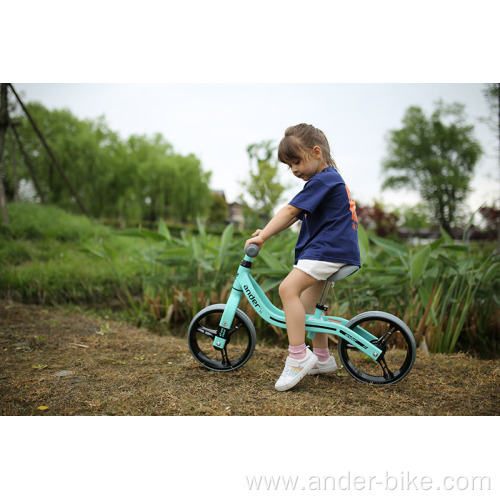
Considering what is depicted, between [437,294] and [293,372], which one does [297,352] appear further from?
[437,294]

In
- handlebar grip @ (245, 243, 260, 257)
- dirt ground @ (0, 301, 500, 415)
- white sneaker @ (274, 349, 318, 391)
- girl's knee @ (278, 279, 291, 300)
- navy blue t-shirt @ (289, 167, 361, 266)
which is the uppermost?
navy blue t-shirt @ (289, 167, 361, 266)

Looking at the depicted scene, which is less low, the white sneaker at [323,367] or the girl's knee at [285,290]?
the girl's knee at [285,290]

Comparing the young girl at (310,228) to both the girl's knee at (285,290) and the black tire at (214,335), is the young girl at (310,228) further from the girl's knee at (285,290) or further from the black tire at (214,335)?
the black tire at (214,335)

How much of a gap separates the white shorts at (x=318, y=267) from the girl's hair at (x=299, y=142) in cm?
49

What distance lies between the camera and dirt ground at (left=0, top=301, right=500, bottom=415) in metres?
1.58

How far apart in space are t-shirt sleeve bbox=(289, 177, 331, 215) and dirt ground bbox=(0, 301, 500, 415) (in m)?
0.84

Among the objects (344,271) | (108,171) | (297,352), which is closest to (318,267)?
(344,271)

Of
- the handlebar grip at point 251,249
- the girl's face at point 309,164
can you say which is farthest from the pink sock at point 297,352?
the girl's face at point 309,164

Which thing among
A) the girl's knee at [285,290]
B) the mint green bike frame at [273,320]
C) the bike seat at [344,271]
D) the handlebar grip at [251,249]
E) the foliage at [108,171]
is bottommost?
the mint green bike frame at [273,320]

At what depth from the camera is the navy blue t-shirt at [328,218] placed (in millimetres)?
1707

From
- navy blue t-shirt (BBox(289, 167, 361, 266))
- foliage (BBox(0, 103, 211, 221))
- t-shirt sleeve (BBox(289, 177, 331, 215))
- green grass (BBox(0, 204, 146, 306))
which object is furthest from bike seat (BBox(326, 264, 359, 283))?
foliage (BBox(0, 103, 211, 221))

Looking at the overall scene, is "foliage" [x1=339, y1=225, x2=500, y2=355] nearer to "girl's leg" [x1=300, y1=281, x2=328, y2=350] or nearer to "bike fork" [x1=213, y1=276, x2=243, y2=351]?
"girl's leg" [x1=300, y1=281, x2=328, y2=350]

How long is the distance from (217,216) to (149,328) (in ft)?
98.6

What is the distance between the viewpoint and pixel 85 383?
5.86 ft
